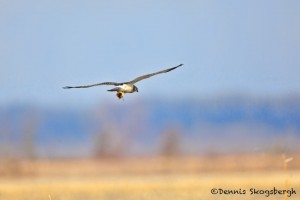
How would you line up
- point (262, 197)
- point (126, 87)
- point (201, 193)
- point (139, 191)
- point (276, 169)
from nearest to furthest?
point (126, 87), point (262, 197), point (201, 193), point (139, 191), point (276, 169)

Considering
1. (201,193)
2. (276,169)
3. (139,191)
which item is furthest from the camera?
(276,169)

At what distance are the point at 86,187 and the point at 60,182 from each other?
6.75 feet

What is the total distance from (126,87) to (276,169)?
793 inches

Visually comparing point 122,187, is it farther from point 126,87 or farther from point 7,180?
point 126,87

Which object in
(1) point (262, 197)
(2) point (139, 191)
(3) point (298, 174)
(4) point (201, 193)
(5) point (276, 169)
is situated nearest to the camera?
(1) point (262, 197)

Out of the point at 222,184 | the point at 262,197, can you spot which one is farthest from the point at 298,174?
the point at 262,197

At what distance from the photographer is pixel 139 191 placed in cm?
3023

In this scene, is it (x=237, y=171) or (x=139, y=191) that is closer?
(x=139, y=191)

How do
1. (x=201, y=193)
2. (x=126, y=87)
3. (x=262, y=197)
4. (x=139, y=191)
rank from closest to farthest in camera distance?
(x=126, y=87) < (x=262, y=197) < (x=201, y=193) < (x=139, y=191)

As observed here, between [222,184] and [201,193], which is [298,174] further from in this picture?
[201,193]

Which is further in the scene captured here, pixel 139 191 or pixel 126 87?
pixel 139 191

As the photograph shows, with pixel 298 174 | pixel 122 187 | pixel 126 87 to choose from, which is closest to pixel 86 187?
pixel 122 187

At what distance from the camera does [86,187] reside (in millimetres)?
32438

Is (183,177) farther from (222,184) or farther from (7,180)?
(7,180)
